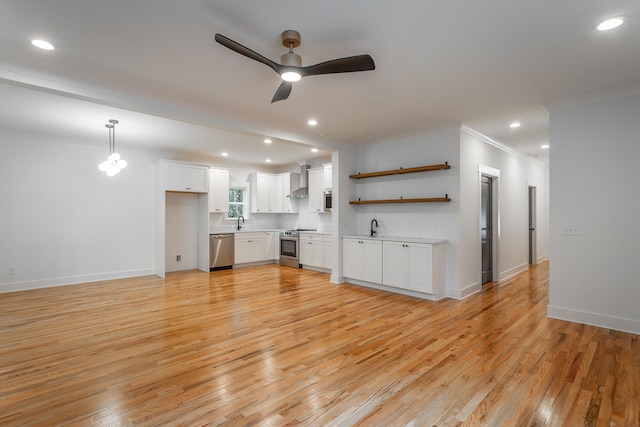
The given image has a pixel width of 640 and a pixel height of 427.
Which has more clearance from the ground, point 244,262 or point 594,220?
point 594,220

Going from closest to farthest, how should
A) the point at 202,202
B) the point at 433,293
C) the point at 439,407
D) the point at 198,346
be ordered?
the point at 439,407
the point at 198,346
the point at 433,293
the point at 202,202

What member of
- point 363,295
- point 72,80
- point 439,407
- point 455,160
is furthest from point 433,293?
point 72,80

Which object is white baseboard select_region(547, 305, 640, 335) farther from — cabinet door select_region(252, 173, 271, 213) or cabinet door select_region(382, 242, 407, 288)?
cabinet door select_region(252, 173, 271, 213)

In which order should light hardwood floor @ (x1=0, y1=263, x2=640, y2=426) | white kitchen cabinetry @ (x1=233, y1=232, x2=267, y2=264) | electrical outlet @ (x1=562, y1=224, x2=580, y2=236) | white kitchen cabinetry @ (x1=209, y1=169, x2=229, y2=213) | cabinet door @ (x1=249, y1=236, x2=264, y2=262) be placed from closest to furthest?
light hardwood floor @ (x1=0, y1=263, x2=640, y2=426) < electrical outlet @ (x1=562, y1=224, x2=580, y2=236) < white kitchen cabinetry @ (x1=209, y1=169, x2=229, y2=213) < white kitchen cabinetry @ (x1=233, y1=232, x2=267, y2=264) < cabinet door @ (x1=249, y1=236, x2=264, y2=262)

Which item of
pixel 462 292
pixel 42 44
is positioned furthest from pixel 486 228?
pixel 42 44

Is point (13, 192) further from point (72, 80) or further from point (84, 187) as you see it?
point (72, 80)

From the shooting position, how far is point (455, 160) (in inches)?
195

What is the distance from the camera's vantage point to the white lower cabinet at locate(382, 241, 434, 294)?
479 cm

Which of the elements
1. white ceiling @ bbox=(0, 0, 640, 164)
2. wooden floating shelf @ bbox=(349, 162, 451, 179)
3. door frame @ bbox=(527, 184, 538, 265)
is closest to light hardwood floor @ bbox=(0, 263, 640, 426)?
wooden floating shelf @ bbox=(349, 162, 451, 179)

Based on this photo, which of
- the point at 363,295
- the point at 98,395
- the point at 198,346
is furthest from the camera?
the point at 363,295

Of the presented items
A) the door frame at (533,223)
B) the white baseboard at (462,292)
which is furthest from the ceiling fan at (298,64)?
the door frame at (533,223)

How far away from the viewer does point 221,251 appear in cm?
741

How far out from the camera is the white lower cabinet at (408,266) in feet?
15.7

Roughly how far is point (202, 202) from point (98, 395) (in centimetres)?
556
